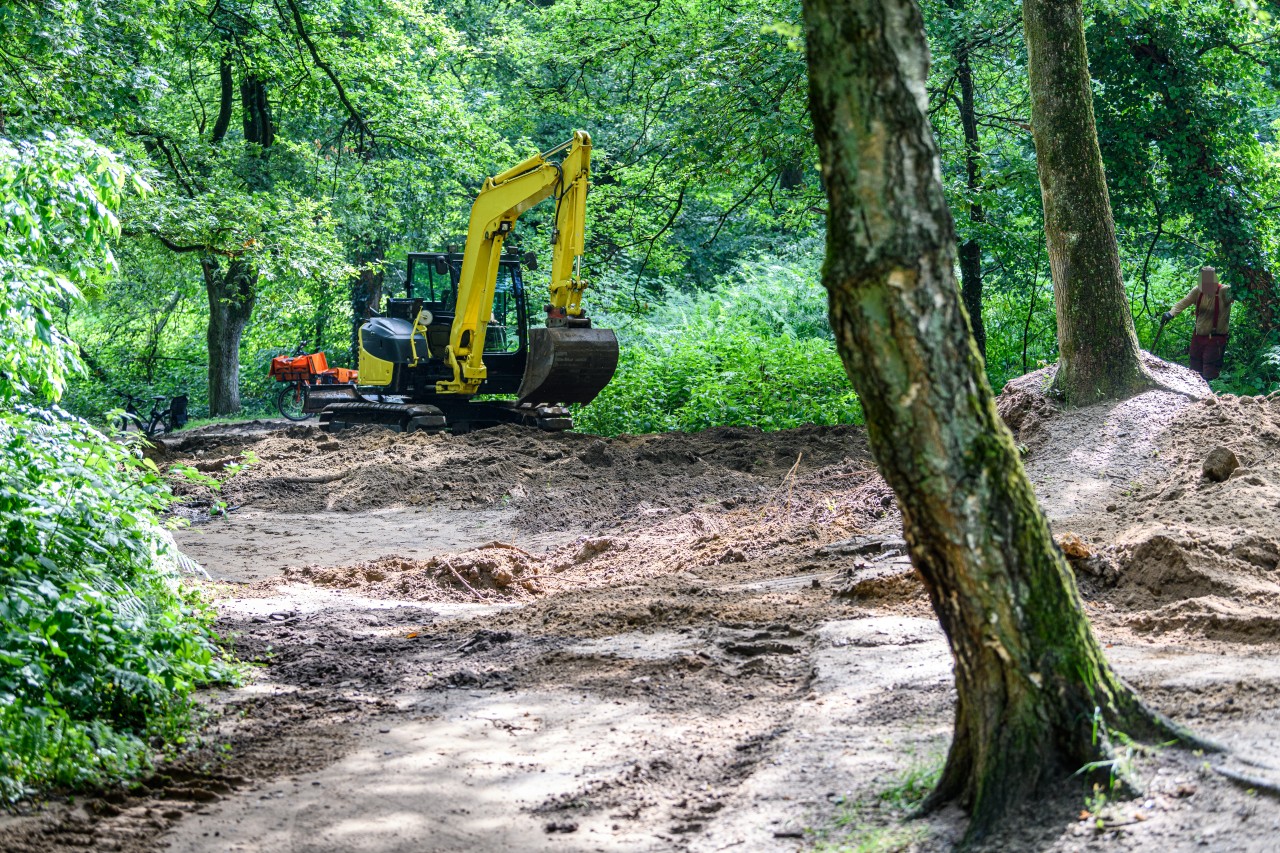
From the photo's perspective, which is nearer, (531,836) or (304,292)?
(531,836)

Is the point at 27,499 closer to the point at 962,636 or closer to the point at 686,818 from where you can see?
the point at 686,818

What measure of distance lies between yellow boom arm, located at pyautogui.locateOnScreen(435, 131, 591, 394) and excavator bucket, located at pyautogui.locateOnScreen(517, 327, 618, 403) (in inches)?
19.0

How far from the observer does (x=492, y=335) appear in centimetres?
1756

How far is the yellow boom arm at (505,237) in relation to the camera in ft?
50.8

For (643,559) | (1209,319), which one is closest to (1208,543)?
(643,559)

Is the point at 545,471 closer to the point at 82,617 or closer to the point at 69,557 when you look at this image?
the point at 69,557

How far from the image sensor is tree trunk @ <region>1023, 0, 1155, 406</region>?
392 inches

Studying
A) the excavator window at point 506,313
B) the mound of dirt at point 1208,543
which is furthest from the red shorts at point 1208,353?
the excavator window at point 506,313

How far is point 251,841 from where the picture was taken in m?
3.82

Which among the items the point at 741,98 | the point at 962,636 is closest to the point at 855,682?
the point at 962,636

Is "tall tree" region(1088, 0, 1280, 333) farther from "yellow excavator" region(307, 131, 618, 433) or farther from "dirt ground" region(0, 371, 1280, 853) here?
"yellow excavator" region(307, 131, 618, 433)

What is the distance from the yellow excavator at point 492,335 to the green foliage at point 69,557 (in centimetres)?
948

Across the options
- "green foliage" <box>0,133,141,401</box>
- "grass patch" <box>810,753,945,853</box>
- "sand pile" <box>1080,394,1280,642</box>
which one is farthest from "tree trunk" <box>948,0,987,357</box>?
"grass patch" <box>810,753,945,853</box>

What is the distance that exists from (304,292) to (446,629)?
17252 millimetres
